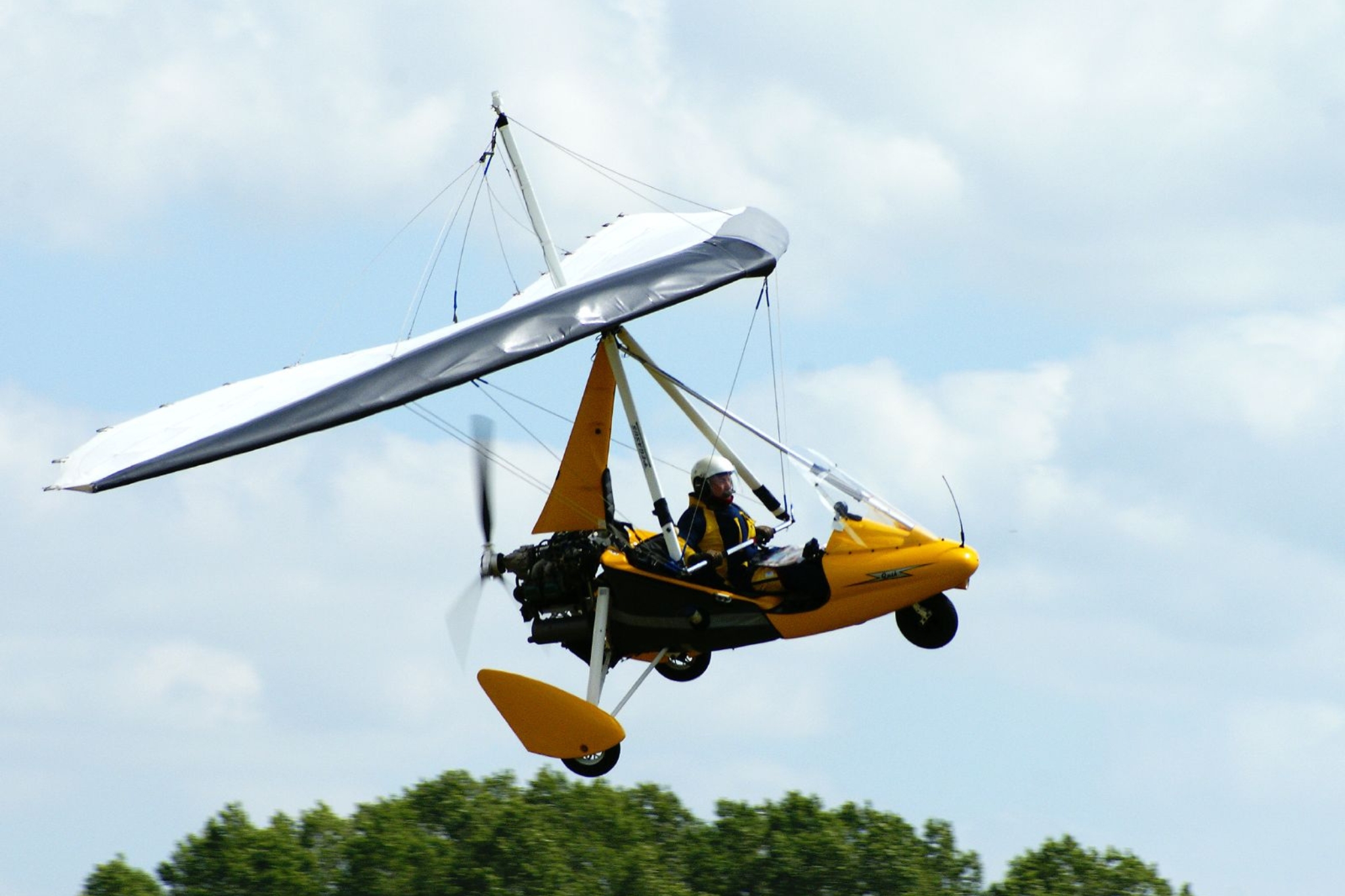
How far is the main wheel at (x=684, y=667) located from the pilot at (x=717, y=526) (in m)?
1.92

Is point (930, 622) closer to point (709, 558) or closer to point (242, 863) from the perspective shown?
point (709, 558)

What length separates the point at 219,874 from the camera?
45.0 meters

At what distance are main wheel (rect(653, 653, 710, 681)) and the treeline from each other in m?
25.2

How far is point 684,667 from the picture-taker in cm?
1795

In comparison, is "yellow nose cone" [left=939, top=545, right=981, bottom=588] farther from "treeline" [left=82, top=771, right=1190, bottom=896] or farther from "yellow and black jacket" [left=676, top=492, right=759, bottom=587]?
"treeline" [left=82, top=771, right=1190, bottom=896]

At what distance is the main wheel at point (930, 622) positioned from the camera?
15.9 metres

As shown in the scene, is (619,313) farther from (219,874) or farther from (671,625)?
(219,874)

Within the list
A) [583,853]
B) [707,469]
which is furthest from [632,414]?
[583,853]

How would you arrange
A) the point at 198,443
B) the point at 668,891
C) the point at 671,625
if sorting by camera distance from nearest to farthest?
1. the point at 198,443
2. the point at 671,625
3. the point at 668,891

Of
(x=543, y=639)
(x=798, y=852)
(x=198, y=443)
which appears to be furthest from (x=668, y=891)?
(x=198, y=443)

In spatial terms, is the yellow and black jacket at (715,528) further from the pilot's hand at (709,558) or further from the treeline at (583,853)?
the treeline at (583,853)

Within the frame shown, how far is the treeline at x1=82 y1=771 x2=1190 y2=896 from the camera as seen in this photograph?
142 feet

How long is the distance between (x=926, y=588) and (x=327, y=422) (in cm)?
460

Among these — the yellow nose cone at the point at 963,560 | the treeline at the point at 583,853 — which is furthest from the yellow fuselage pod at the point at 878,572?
the treeline at the point at 583,853
